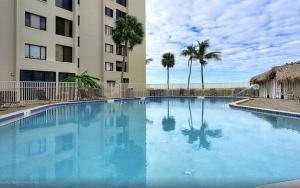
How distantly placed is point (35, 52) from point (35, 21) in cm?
239

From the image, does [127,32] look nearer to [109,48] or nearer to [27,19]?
[109,48]

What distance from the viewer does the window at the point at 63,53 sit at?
25.2 metres

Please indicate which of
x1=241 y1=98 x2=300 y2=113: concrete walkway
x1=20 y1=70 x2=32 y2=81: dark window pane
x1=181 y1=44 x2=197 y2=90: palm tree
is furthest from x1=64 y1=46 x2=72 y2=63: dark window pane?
x1=181 y1=44 x2=197 y2=90: palm tree

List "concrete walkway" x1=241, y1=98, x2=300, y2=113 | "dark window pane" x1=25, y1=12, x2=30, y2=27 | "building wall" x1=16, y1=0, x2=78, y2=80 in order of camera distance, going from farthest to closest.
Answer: "dark window pane" x1=25, y1=12, x2=30, y2=27
"building wall" x1=16, y1=0, x2=78, y2=80
"concrete walkway" x1=241, y1=98, x2=300, y2=113

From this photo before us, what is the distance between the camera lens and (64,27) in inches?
1016

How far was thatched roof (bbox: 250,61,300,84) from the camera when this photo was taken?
2469cm

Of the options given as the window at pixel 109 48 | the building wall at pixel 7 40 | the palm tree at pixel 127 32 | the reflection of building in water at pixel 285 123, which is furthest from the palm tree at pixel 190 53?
the reflection of building in water at pixel 285 123

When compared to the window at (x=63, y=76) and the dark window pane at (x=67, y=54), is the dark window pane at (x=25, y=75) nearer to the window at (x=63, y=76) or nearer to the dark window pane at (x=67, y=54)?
the window at (x=63, y=76)

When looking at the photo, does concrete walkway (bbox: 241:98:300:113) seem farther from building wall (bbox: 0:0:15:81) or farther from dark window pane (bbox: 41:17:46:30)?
building wall (bbox: 0:0:15:81)

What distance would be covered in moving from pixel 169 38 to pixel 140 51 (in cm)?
503

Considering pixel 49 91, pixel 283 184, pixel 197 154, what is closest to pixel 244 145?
pixel 197 154

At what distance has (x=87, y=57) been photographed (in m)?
31.2

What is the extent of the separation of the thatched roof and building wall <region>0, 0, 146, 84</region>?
16.1 metres

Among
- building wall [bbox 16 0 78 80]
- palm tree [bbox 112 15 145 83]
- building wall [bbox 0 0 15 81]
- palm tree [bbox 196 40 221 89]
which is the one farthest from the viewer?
palm tree [bbox 196 40 221 89]
